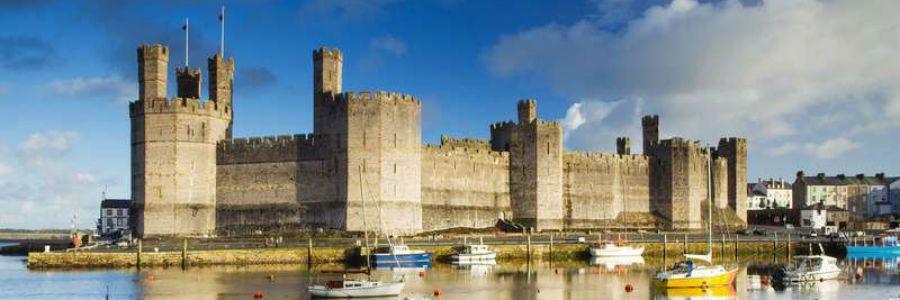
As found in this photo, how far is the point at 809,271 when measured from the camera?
54.9 metres

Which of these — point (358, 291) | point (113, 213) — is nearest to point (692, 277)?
point (358, 291)

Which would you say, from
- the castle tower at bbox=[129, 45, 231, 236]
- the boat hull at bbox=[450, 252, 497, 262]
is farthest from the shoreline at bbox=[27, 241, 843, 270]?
the castle tower at bbox=[129, 45, 231, 236]

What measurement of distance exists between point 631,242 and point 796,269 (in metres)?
16.9

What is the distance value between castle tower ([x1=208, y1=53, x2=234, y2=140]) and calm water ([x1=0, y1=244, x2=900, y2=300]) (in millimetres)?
19195

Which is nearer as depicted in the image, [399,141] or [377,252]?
[377,252]

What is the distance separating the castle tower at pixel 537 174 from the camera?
8225 cm

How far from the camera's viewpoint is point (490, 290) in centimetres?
4828

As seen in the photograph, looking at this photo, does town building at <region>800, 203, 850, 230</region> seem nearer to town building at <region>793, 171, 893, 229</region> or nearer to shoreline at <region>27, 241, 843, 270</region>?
town building at <region>793, 171, 893, 229</region>

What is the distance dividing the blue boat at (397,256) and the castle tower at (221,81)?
19.6 metres

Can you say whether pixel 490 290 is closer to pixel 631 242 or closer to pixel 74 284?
pixel 74 284

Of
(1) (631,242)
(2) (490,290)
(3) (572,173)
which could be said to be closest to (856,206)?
(3) (572,173)

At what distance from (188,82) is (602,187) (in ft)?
107

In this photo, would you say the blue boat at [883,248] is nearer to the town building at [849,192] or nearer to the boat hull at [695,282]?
the boat hull at [695,282]

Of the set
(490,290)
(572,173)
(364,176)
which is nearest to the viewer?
(490,290)
